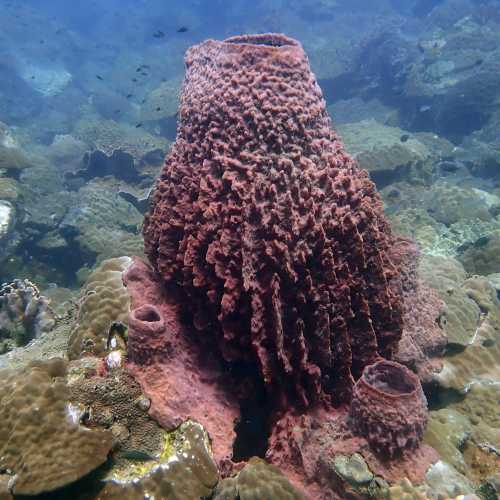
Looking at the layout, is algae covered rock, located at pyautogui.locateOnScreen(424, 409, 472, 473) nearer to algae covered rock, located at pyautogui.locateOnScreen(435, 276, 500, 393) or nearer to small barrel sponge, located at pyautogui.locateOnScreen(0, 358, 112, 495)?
algae covered rock, located at pyautogui.locateOnScreen(435, 276, 500, 393)

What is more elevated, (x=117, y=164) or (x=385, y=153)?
(x=385, y=153)

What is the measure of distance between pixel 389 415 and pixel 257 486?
0.99 meters

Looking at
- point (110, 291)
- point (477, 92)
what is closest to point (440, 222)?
point (110, 291)

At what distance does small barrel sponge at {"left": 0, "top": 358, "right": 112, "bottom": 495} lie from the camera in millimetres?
2328

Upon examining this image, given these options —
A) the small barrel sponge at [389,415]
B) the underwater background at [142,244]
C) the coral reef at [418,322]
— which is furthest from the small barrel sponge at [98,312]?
the coral reef at [418,322]

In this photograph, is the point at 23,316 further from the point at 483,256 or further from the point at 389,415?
the point at 483,256

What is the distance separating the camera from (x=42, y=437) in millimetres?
2486

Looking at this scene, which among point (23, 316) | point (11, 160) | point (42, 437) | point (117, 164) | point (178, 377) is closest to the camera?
point (42, 437)

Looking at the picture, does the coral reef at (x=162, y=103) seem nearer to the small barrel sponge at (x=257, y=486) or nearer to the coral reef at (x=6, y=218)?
the coral reef at (x=6, y=218)

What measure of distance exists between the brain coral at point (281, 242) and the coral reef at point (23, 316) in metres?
2.17

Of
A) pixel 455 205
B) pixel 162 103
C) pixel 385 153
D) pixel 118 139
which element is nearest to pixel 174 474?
pixel 455 205

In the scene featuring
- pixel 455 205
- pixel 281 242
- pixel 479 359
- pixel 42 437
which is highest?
pixel 281 242

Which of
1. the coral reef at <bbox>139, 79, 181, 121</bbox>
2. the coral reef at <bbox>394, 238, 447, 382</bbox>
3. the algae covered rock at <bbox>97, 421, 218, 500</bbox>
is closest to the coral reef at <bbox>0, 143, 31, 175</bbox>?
the coral reef at <bbox>139, 79, 181, 121</bbox>

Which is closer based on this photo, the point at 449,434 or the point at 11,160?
the point at 449,434
